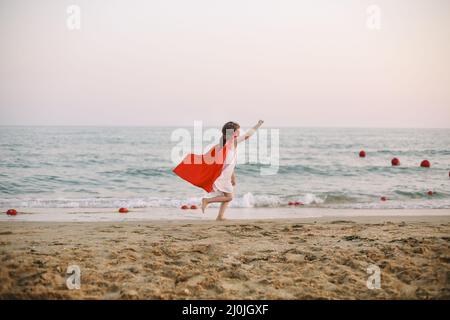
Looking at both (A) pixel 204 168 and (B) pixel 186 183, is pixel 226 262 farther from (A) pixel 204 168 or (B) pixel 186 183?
(B) pixel 186 183

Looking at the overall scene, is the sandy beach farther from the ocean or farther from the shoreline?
the ocean

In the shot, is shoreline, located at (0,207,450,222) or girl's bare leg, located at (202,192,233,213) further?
shoreline, located at (0,207,450,222)

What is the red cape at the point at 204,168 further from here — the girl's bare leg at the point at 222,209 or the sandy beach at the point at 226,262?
the sandy beach at the point at 226,262

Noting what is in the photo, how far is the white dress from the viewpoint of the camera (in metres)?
9.16

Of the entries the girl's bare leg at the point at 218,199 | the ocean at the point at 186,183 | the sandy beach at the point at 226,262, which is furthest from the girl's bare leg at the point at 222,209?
the ocean at the point at 186,183

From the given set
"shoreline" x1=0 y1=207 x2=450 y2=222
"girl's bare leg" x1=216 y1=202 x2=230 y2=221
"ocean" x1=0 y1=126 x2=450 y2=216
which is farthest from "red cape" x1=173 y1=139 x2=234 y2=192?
"ocean" x1=0 y1=126 x2=450 y2=216

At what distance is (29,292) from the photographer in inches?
182

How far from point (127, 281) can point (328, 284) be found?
2402mm

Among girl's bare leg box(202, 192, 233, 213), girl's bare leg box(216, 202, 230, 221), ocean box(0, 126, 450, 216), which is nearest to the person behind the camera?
girl's bare leg box(202, 192, 233, 213)

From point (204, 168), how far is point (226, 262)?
3682mm

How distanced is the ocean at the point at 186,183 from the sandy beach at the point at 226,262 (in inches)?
223

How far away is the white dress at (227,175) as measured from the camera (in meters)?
9.16

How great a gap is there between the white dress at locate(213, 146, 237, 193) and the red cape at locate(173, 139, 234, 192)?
80 millimetres

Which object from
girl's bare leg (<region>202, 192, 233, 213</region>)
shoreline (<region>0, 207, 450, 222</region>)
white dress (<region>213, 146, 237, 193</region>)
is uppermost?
white dress (<region>213, 146, 237, 193</region>)
